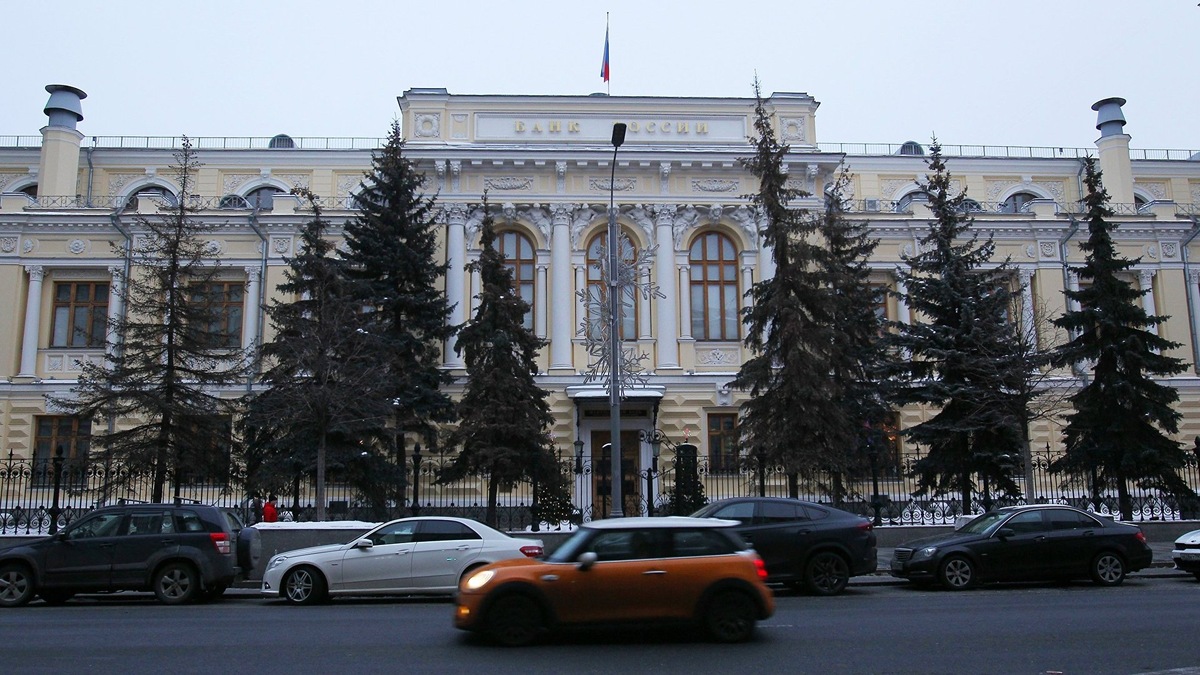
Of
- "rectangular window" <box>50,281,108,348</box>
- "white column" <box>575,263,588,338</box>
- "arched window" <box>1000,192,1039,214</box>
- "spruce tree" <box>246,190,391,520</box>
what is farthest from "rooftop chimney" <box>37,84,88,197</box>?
"arched window" <box>1000,192,1039,214</box>

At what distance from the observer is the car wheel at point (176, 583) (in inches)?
590

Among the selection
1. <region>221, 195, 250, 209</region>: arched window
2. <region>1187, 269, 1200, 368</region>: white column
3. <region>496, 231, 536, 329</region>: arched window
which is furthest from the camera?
<region>1187, 269, 1200, 368</region>: white column

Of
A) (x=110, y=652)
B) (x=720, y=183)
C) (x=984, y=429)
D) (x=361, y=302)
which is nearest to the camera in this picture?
(x=110, y=652)

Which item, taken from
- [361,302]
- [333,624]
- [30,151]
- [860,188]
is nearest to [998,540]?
[333,624]

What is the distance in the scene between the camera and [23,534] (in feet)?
66.9

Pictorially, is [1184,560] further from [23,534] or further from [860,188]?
[860,188]

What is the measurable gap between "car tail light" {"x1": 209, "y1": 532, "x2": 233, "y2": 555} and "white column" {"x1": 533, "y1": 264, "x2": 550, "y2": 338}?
19204 mm

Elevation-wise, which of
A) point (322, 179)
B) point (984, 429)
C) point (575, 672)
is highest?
point (322, 179)

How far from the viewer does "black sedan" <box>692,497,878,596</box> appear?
601 inches

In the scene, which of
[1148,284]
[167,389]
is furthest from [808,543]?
[1148,284]

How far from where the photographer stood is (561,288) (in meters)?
33.8

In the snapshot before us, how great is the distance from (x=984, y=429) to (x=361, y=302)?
56.0 ft

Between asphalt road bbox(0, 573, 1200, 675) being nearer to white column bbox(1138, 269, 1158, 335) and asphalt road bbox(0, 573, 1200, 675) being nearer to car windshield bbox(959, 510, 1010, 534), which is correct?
car windshield bbox(959, 510, 1010, 534)

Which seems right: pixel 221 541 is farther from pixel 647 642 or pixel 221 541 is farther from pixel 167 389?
pixel 647 642
